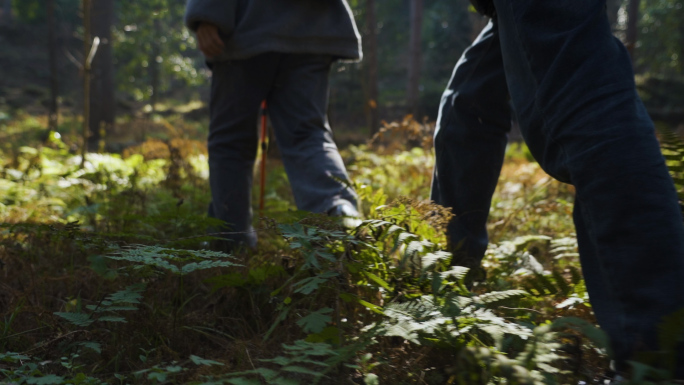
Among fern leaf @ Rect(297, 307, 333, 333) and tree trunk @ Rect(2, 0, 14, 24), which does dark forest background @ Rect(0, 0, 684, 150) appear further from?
fern leaf @ Rect(297, 307, 333, 333)

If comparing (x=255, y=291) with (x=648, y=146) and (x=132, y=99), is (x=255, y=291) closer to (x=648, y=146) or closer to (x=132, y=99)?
(x=648, y=146)

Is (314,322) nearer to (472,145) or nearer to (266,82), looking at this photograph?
(472,145)

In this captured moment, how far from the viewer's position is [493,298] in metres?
1.53

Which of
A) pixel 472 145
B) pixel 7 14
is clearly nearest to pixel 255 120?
pixel 472 145

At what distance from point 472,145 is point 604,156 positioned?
0.80 metres

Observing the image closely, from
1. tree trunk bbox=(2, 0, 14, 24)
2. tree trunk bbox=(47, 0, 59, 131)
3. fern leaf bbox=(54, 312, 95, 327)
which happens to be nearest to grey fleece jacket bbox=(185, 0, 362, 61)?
fern leaf bbox=(54, 312, 95, 327)

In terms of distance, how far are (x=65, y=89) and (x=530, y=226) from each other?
30901 millimetres

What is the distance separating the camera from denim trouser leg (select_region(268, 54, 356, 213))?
2.42 m

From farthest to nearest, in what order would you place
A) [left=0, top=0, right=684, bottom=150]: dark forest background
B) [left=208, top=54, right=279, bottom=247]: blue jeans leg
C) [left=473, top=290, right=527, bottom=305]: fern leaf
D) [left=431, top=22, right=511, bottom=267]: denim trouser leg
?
[left=0, top=0, right=684, bottom=150]: dark forest background
[left=208, top=54, right=279, bottom=247]: blue jeans leg
[left=431, top=22, right=511, bottom=267]: denim trouser leg
[left=473, top=290, right=527, bottom=305]: fern leaf

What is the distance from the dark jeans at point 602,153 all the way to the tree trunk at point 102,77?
10719 millimetres

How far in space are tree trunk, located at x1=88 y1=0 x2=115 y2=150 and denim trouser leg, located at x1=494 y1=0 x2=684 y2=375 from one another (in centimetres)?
1074

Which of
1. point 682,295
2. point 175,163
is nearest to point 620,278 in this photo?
point 682,295

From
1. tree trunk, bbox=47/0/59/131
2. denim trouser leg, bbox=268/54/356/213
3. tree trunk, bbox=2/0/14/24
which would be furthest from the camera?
tree trunk, bbox=2/0/14/24

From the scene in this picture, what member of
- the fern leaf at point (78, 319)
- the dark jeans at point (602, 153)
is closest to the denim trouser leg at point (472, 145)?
the dark jeans at point (602, 153)
